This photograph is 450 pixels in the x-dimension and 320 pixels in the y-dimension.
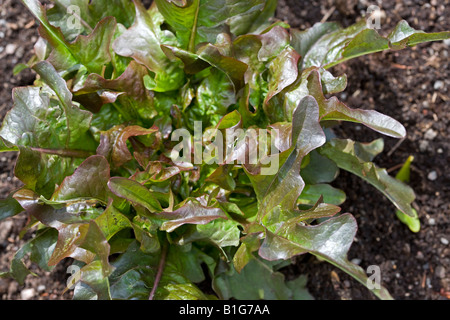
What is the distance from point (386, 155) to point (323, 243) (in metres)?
1.20

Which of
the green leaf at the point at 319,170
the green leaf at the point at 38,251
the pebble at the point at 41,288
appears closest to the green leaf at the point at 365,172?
the green leaf at the point at 319,170

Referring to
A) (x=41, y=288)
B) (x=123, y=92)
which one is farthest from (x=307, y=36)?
(x=41, y=288)

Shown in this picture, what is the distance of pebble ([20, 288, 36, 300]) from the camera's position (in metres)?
2.32

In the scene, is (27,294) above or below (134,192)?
below

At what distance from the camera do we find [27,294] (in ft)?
7.64

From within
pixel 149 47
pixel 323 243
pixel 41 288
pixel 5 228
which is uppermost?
pixel 149 47

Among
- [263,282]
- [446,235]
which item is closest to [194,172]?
[263,282]

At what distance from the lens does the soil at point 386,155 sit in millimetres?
2381

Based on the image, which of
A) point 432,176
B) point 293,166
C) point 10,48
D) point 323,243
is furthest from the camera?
point 10,48

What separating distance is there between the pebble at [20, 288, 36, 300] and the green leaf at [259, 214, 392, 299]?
4.37 feet

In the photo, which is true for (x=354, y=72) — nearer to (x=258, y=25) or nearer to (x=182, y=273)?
(x=258, y=25)

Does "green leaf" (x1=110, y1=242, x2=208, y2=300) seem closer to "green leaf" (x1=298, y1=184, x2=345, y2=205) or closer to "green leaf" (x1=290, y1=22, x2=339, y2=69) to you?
"green leaf" (x1=298, y1=184, x2=345, y2=205)

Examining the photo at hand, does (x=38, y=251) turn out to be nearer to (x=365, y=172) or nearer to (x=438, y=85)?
(x=365, y=172)

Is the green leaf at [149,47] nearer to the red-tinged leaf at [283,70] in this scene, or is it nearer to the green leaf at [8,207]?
the red-tinged leaf at [283,70]
